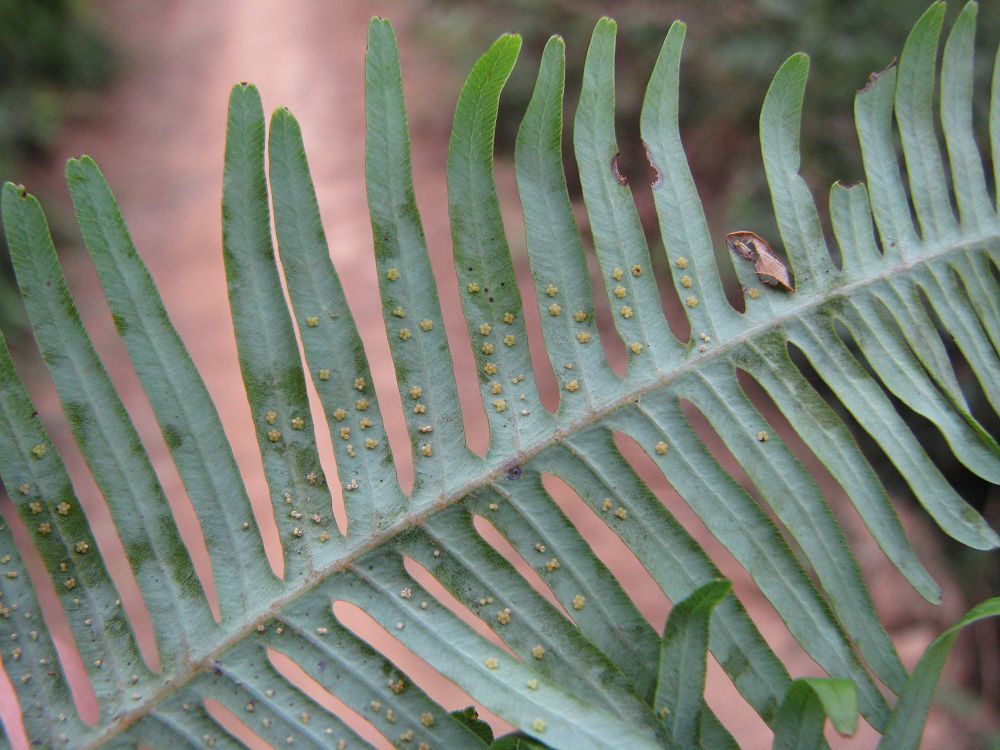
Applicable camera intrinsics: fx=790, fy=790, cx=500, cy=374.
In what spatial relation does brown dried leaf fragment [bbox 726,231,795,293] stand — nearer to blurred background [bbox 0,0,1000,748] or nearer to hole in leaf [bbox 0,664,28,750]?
hole in leaf [bbox 0,664,28,750]

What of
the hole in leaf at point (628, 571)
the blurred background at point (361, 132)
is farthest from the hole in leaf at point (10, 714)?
the hole in leaf at point (628, 571)

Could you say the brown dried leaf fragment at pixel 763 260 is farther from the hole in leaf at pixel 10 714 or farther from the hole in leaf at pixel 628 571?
the hole in leaf at pixel 628 571

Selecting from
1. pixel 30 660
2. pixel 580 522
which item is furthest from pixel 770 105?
pixel 580 522

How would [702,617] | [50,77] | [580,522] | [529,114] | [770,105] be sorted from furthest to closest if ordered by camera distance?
1. [50,77]
2. [580,522]
3. [770,105]
4. [529,114]
5. [702,617]

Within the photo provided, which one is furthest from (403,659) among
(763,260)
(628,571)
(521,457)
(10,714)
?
(763,260)

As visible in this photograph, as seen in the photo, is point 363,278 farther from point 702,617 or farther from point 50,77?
point 702,617

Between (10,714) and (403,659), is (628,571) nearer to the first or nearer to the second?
(403,659)

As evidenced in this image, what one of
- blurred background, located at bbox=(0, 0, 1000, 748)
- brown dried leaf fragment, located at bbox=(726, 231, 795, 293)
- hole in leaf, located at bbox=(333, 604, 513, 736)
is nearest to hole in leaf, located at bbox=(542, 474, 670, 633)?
blurred background, located at bbox=(0, 0, 1000, 748)
